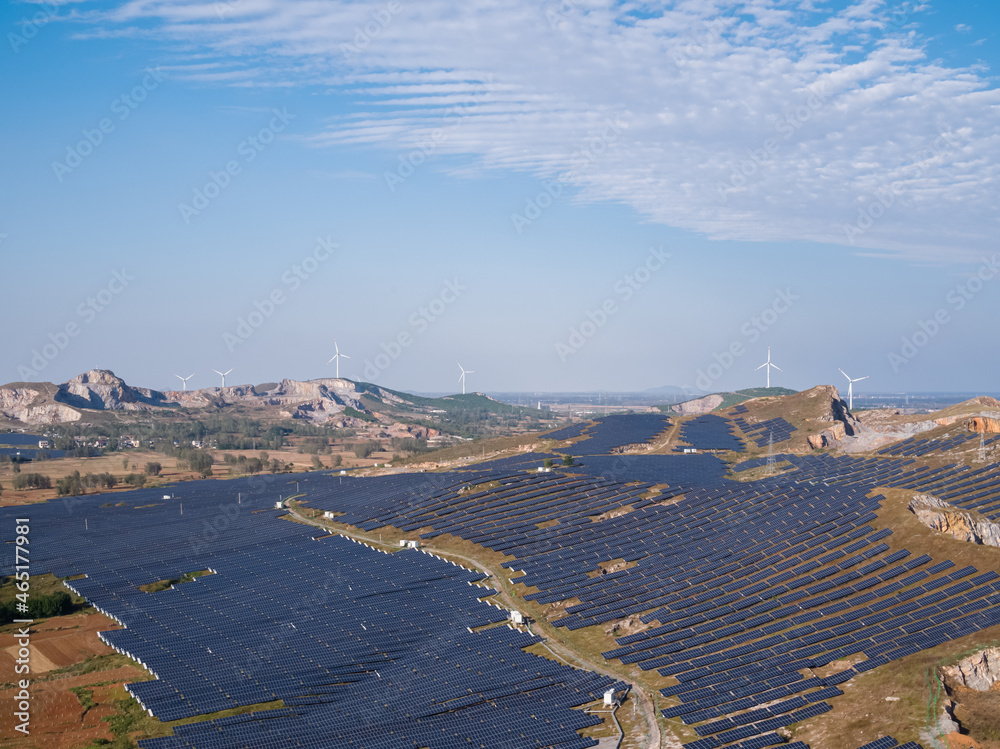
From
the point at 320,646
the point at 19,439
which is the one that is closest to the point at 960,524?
the point at 320,646

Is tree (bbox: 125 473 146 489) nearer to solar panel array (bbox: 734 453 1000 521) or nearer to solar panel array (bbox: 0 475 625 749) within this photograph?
solar panel array (bbox: 0 475 625 749)

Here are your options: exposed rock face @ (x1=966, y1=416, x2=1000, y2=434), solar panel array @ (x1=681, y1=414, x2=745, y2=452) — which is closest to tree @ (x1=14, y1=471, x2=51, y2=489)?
solar panel array @ (x1=681, y1=414, x2=745, y2=452)

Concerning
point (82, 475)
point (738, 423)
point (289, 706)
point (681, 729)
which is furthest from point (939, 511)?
point (82, 475)

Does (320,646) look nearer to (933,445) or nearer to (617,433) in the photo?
(933,445)

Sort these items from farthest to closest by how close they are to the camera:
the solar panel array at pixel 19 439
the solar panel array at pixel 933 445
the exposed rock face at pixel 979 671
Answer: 1. the solar panel array at pixel 19 439
2. the solar panel array at pixel 933 445
3. the exposed rock face at pixel 979 671

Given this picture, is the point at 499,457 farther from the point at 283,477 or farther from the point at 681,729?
the point at 681,729

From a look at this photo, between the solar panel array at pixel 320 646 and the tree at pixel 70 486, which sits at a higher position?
the tree at pixel 70 486

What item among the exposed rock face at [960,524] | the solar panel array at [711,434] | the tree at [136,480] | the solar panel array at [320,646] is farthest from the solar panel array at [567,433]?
the exposed rock face at [960,524]

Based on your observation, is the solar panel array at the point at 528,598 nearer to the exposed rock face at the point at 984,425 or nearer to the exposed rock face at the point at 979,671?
the exposed rock face at the point at 979,671
